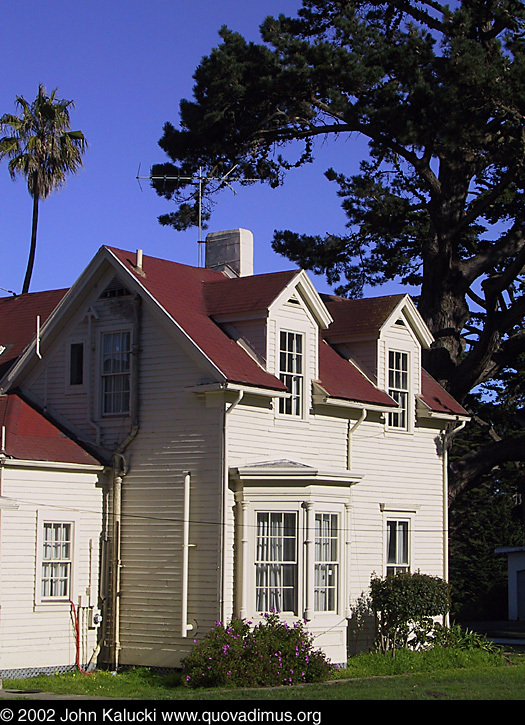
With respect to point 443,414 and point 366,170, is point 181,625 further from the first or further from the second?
point 366,170

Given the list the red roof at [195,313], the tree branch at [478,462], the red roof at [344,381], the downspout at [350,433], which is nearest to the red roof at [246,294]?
the red roof at [195,313]

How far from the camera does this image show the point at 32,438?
840 inches

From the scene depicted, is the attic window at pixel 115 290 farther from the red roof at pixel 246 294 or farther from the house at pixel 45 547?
the house at pixel 45 547

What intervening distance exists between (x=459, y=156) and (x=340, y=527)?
15.5m

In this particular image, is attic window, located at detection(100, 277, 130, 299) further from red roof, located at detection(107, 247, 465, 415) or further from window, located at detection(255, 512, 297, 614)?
window, located at detection(255, 512, 297, 614)

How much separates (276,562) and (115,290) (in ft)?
21.0

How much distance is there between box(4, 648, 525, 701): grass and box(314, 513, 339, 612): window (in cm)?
139

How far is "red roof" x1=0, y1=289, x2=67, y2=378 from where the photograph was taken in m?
24.7

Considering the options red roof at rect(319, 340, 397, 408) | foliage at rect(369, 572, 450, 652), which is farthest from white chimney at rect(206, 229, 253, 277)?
foliage at rect(369, 572, 450, 652)

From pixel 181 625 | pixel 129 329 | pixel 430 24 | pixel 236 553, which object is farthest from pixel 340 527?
pixel 430 24

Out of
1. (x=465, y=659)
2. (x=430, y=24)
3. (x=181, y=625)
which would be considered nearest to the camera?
(x=181, y=625)

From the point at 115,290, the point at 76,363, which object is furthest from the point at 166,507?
the point at 115,290

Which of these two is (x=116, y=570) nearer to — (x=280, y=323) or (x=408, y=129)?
(x=280, y=323)

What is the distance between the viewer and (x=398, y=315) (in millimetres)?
26000
